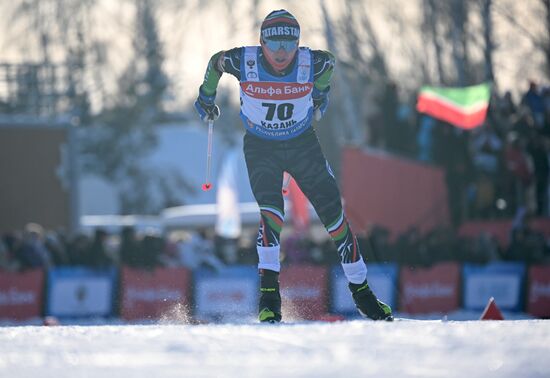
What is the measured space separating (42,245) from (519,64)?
2011 centimetres

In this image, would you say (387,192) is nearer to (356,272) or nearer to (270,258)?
(356,272)

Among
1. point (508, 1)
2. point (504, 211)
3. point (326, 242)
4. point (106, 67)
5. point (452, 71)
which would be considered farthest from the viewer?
point (106, 67)

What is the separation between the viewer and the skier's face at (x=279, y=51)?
7867 millimetres

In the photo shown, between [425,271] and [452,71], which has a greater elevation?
[452,71]

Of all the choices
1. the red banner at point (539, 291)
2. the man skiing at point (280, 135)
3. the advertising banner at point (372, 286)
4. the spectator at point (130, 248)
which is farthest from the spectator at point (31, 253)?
the man skiing at point (280, 135)

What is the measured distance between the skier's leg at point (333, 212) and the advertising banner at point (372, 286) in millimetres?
7559

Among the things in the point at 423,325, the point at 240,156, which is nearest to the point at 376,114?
the point at 423,325

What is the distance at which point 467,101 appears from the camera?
18812mm

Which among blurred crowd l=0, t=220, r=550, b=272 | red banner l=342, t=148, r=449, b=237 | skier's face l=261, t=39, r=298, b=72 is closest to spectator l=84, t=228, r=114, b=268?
blurred crowd l=0, t=220, r=550, b=272

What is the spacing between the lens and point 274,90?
796 cm

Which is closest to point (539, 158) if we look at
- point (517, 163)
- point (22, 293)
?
point (517, 163)

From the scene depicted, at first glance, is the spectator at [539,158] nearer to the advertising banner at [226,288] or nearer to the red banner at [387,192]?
the red banner at [387,192]

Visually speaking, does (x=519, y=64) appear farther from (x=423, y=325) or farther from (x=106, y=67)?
(x=423, y=325)

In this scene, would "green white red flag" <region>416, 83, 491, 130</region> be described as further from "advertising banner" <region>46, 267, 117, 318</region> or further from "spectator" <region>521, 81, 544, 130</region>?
"advertising banner" <region>46, 267, 117, 318</region>
